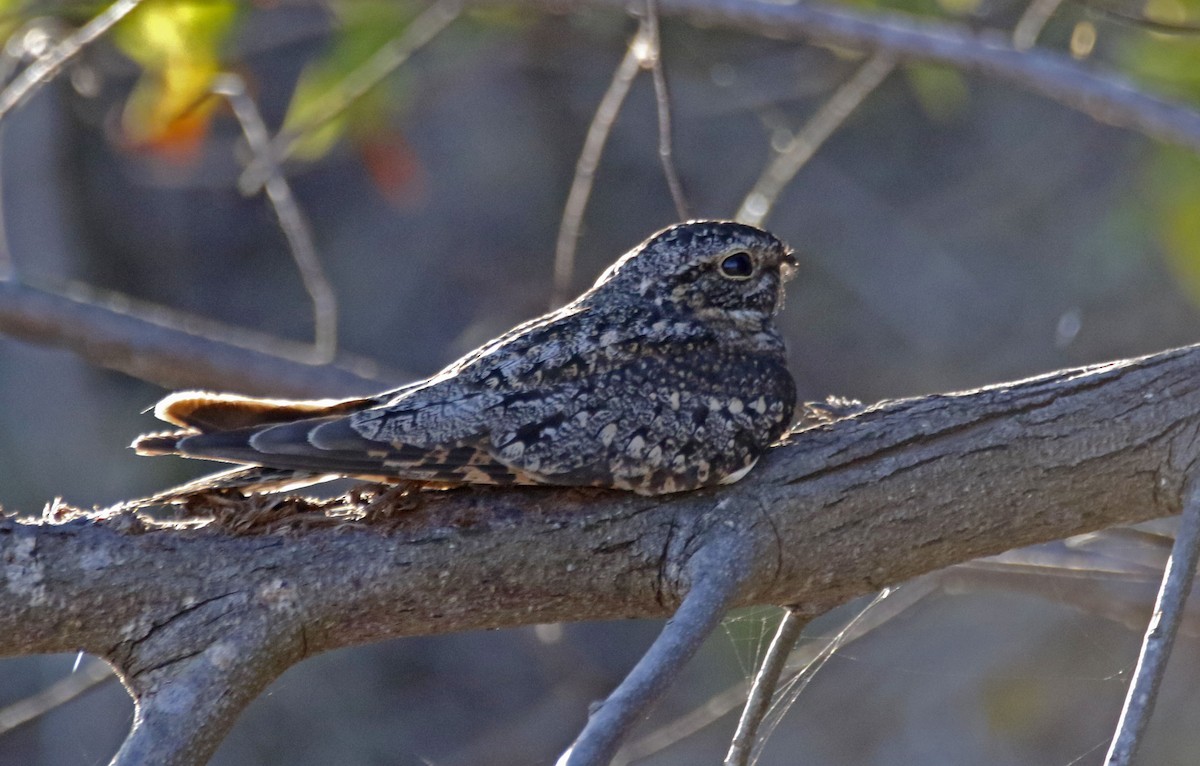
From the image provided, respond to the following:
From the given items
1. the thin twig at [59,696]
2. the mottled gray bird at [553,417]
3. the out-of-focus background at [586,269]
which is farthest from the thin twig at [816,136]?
the thin twig at [59,696]

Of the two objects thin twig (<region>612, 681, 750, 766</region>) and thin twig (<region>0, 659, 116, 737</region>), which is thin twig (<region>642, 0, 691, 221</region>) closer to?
thin twig (<region>612, 681, 750, 766</region>)

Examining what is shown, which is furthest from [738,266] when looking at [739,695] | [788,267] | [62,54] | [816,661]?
[62,54]

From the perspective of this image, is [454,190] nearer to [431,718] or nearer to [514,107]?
[514,107]

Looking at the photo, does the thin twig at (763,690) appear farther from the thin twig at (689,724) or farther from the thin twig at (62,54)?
the thin twig at (62,54)

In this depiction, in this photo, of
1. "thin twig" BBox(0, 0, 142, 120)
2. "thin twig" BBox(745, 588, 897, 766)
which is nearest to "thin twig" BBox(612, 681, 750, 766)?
"thin twig" BBox(745, 588, 897, 766)

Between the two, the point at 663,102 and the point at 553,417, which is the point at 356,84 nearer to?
the point at 663,102

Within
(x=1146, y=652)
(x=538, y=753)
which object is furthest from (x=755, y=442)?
(x=538, y=753)
